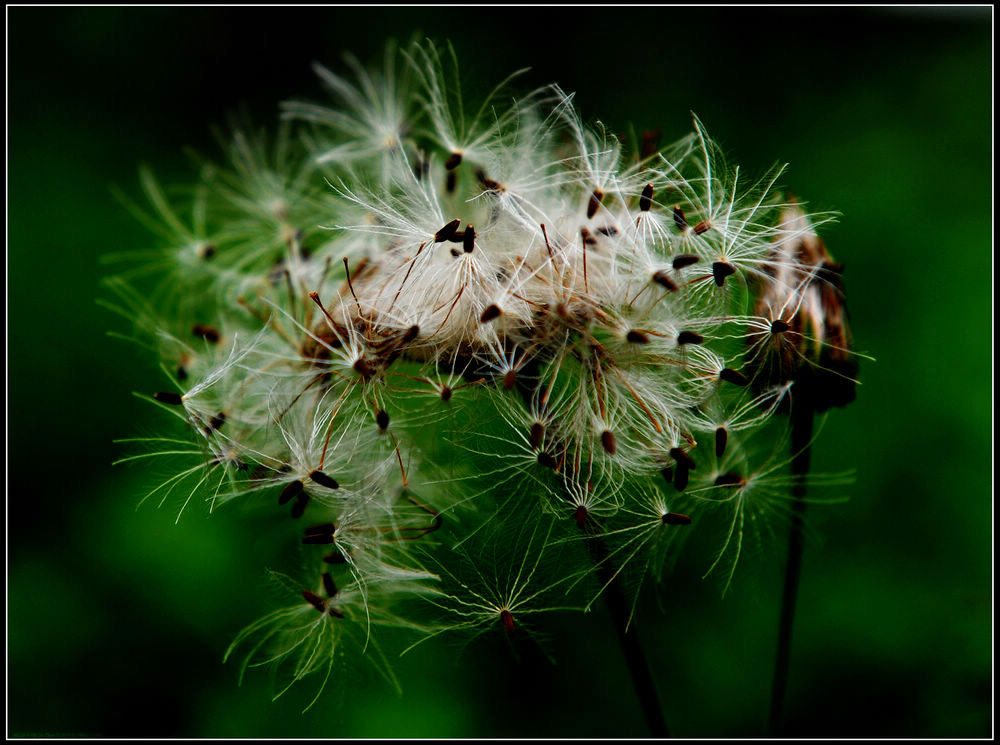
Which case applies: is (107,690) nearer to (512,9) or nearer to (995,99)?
(512,9)

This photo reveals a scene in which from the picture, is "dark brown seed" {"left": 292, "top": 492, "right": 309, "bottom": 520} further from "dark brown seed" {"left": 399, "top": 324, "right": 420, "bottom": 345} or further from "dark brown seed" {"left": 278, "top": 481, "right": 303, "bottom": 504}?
"dark brown seed" {"left": 399, "top": 324, "right": 420, "bottom": 345}

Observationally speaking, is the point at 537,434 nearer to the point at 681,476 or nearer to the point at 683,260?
the point at 681,476

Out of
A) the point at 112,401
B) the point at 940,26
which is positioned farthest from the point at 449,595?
the point at 940,26

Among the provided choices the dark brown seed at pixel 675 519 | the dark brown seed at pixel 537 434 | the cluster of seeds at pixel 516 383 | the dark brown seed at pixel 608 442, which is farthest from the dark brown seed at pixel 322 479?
the dark brown seed at pixel 675 519

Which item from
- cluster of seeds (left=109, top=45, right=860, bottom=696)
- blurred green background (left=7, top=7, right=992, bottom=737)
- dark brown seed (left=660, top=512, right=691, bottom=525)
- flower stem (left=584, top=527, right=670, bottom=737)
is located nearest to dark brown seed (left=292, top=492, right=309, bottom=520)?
cluster of seeds (left=109, top=45, right=860, bottom=696)

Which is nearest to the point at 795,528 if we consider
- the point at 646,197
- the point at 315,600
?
the point at 646,197

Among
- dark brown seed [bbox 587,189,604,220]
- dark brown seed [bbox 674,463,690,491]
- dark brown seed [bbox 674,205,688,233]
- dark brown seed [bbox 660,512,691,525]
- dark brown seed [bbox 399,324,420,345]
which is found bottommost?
dark brown seed [bbox 660,512,691,525]
